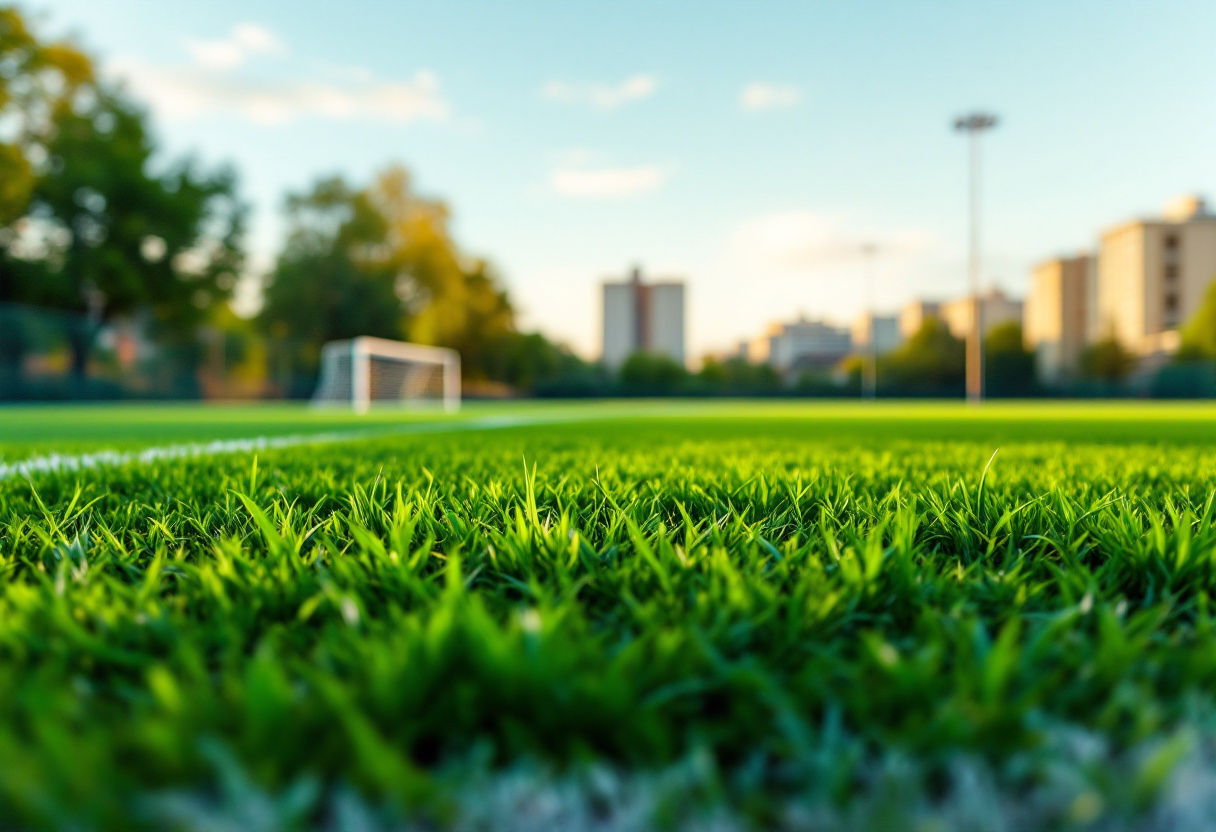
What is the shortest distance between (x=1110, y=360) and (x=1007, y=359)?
707 centimetres

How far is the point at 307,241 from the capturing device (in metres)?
39.2

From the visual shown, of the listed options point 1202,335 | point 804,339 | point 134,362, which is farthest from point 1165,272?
point 134,362

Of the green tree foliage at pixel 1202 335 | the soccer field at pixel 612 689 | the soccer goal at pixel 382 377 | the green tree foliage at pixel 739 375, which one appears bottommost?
the soccer field at pixel 612 689

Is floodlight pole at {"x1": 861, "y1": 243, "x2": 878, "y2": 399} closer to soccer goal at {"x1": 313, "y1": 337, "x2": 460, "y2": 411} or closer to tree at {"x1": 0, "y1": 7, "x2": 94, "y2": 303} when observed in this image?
soccer goal at {"x1": 313, "y1": 337, "x2": 460, "y2": 411}

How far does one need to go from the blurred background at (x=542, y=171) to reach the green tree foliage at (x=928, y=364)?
0.95 ft

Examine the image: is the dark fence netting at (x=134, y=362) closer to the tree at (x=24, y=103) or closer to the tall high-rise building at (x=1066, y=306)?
the tree at (x=24, y=103)

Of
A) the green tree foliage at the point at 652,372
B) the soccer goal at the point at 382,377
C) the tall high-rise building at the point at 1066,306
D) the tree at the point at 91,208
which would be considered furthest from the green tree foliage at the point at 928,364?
the tree at the point at 91,208

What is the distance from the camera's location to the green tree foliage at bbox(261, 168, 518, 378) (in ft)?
125

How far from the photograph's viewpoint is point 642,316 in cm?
11719

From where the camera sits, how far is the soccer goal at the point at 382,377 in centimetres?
2366

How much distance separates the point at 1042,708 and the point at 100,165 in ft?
115

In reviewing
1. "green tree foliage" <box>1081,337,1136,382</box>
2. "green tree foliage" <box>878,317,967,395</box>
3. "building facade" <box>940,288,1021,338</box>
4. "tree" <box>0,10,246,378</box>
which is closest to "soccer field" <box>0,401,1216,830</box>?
"tree" <box>0,10,246,378</box>

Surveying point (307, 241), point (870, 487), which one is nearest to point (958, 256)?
point (307, 241)

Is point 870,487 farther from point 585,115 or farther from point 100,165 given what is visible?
point 585,115
